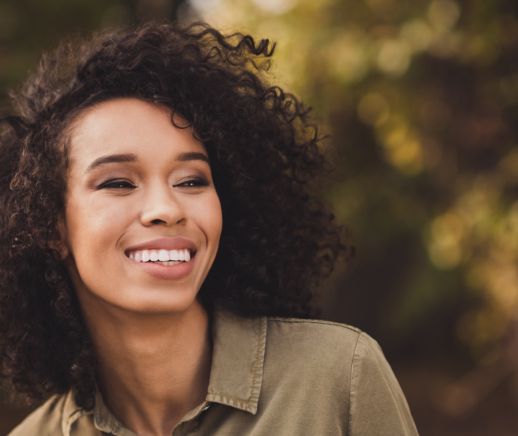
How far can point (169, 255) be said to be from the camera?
7.36ft

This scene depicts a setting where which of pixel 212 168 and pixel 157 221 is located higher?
pixel 212 168

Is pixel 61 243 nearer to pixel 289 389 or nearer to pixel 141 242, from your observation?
pixel 141 242

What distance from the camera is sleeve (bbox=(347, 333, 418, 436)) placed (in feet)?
7.39

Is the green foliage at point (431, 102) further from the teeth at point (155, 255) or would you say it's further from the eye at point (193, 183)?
the teeth at point (155, 255)

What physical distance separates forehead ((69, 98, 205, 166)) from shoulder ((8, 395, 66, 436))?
76cm

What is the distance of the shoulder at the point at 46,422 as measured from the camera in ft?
8.36

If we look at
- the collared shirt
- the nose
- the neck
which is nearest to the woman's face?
the nose

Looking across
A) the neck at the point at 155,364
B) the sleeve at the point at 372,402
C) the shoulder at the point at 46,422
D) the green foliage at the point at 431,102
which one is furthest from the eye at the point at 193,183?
the green foliage at the point at 431,102

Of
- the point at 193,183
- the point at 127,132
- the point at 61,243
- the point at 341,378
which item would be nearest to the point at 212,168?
the point at 193,183

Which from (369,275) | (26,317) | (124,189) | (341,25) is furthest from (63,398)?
(369,275)

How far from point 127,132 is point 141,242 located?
0.28m

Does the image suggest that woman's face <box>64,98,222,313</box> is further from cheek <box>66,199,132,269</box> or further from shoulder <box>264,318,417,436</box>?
shoulder <box>264,318,417,436</box>

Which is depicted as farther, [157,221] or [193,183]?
[193,183]

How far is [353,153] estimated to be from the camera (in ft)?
Answer: 24.6
